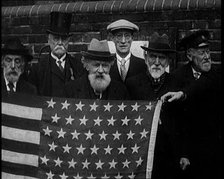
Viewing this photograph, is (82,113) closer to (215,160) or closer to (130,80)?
(130,80)

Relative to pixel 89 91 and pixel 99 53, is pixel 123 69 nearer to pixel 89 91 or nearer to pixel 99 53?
pixel 99 53

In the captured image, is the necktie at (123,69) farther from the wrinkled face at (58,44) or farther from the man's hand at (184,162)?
the man's hand at (184,162)

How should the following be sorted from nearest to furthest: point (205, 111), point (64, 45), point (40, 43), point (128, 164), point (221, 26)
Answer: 1. point (128, 164)
2. point (205, 111)
3. point (64, 45)
4. point (221, 26)
5. point (40, 43)

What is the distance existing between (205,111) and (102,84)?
1.21m

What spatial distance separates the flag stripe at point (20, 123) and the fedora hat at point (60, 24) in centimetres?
146

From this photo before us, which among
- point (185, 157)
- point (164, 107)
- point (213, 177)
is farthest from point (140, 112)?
point (213, 177)

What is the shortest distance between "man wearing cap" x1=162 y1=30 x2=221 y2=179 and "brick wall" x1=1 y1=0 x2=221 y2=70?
3.70ft

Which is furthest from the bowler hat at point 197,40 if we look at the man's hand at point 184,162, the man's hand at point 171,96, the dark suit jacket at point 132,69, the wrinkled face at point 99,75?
the man's hand at point 184,162

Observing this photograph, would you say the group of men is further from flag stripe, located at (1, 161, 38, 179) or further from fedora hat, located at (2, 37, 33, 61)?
flag stripe, located at (1, 161, 38, 179)

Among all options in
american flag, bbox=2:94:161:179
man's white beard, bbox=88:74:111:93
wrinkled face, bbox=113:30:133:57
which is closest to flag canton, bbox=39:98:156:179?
→ american flag, bbox=2:94:161:179

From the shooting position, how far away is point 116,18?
29.3 ft

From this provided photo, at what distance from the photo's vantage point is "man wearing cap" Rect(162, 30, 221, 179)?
7.10 m

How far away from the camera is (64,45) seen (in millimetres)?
7828

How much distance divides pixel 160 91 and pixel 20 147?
1645 millimetres
